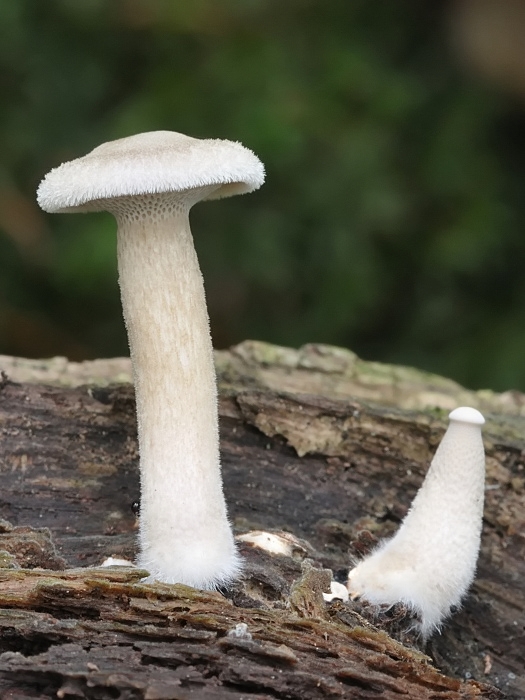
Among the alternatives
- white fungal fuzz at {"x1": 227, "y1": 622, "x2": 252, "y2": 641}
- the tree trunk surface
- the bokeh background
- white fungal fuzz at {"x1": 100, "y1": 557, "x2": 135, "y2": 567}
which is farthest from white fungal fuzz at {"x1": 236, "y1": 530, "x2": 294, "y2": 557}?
the bokeh background

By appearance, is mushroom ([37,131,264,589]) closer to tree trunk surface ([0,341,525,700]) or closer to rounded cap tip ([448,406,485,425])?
tree trunk surface ([0,341,525,700])

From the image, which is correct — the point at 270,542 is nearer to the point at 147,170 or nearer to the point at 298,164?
the point at 147,170

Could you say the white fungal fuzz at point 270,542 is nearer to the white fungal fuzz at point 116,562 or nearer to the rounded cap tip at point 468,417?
the white fungal fuzz at point 116,562

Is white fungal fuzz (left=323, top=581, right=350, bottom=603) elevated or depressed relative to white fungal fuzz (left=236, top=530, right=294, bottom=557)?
depressed

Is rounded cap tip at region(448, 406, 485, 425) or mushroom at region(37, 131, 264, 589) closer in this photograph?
mushroom at region(37, 131, 264, 589)

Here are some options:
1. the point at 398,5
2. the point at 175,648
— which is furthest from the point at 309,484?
the point at 398,5

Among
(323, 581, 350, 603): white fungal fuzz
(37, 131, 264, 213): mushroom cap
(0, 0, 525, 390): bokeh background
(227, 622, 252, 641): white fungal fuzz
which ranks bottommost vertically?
(227, 622, 252, 641): white fungal fuzz

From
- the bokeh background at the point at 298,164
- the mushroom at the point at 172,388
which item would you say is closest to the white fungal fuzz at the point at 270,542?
the mushroom at the point at 172,388
